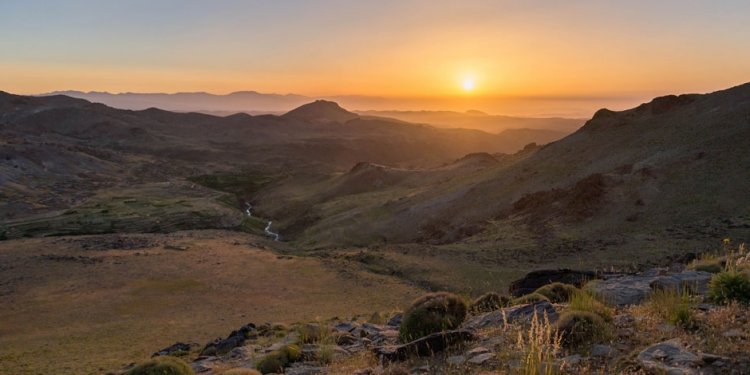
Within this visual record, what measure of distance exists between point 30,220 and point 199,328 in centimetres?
7021

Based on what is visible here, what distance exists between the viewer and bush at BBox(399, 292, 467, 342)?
13.8 m

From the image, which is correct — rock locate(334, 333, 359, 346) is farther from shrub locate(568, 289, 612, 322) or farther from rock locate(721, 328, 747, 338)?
rock locate(721, 328, 747, 338)

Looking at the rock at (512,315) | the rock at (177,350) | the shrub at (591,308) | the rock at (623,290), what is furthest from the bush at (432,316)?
the rock at (177,350)

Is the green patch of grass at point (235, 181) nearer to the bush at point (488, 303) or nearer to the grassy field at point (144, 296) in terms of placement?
the grassy field at point (144, 296)

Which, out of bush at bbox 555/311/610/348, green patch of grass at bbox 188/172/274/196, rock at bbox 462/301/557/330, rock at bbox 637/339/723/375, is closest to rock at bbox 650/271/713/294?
rock at bbox 462/301/557/330

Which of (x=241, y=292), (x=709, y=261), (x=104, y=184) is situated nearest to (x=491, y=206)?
(x=241, y=292)

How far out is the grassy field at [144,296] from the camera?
3181cm

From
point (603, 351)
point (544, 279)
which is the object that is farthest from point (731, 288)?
point (544, 279)

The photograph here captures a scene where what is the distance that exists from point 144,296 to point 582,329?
4219 centimetres

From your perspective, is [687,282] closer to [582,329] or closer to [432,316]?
[582,329]

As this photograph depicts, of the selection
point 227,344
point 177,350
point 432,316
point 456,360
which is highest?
point 456,360

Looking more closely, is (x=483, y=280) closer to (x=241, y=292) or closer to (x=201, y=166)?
(x=241, y=292)

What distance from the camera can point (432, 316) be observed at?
14039 mm

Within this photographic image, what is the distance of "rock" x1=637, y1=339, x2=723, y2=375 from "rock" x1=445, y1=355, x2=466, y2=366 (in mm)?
3316
